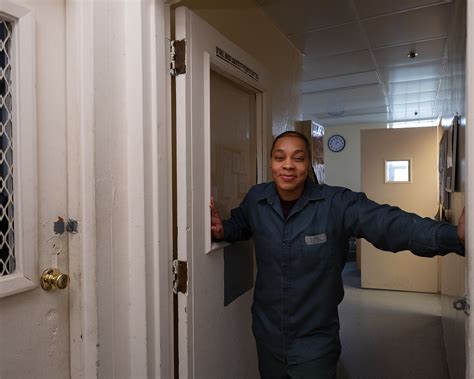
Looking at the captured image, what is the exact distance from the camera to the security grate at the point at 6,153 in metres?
0.88

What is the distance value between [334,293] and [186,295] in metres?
0.64

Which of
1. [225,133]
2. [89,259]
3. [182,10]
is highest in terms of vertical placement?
[182,10]

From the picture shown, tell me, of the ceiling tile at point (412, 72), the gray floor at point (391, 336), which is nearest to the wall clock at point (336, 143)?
the ceiling tile at point (412, 72)

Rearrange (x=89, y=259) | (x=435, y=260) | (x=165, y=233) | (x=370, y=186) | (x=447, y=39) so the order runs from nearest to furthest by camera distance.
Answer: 1. (x=89, y=259)
2. (x=165, y=233)
3. (x=447, y=39)
4. (x=435, y=260)
5. (x=370, y=186)

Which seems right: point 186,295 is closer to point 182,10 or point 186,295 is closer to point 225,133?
point 225,133

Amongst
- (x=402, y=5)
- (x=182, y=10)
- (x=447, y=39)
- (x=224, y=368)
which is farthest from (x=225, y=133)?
(x=447, y=39)

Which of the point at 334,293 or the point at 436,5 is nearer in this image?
the point at 334,293

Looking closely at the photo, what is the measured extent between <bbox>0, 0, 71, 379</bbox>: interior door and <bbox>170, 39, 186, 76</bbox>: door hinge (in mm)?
347

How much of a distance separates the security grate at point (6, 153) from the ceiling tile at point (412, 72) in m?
3.41

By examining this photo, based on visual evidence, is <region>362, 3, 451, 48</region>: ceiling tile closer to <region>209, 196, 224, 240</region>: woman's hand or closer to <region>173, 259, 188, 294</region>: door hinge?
<region>209, 196, 224, 240</region>: woman's hand

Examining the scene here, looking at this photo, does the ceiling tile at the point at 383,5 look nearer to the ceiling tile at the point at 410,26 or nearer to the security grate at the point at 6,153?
the ceiling tile at the point at 410,26

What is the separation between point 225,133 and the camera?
164 cm

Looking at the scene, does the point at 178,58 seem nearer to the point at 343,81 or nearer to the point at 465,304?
the point at 465,304

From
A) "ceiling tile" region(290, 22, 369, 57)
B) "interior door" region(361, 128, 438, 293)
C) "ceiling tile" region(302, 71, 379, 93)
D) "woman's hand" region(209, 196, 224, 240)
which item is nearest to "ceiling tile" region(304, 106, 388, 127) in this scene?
"interior door" region(361, 128, 438, 293)
